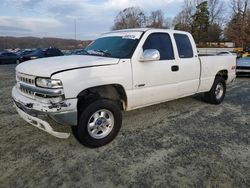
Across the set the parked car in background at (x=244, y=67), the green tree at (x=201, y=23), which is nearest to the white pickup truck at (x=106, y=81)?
the parked car in background at (x=244, y=67)

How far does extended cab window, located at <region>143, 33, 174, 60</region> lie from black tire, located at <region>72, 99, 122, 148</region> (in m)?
1.38

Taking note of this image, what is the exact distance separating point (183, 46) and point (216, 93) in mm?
2036

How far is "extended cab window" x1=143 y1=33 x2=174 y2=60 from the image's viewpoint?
4367 millimetres

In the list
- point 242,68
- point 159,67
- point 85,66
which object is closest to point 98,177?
point 85,66

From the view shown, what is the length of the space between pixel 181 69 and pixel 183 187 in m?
2.76

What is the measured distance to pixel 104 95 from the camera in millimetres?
3883

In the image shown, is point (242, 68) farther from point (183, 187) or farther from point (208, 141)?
point (183, 187)

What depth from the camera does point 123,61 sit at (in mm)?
3826

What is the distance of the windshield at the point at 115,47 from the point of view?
406 cm

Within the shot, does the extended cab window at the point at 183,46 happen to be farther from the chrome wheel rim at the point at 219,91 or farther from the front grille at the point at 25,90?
the front grille at the point at 25,90

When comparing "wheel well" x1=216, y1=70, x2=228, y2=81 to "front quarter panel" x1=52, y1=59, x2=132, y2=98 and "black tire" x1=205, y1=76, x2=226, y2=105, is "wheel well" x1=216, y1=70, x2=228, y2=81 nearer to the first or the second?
"black tire" x1=205, y1=76, x2=226, y2=105

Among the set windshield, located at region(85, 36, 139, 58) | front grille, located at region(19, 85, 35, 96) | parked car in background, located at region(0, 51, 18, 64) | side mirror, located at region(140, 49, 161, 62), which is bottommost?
front grille, located at region(19, 85, 35, 96)

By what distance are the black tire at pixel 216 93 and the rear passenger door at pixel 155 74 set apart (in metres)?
1.73

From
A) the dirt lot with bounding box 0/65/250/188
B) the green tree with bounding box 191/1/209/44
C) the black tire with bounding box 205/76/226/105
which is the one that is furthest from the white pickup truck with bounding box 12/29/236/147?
the green tree with bounding box 191/1/209/44
